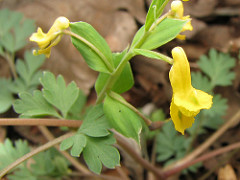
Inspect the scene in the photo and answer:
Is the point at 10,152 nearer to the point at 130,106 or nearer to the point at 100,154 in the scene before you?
the point at 100,154

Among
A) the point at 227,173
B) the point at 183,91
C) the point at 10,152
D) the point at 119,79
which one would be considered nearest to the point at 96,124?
the point at 119,79

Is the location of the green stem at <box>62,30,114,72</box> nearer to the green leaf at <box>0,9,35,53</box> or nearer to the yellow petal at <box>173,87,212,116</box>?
the yellow petal at <box>173,87,212,116</box>

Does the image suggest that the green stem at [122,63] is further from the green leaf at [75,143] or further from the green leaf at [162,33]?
the green leaf at [75,143]

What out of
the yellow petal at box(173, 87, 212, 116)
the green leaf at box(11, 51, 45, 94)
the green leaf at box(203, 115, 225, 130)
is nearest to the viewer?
the yellow petal at box(173, 87, 212, 116)

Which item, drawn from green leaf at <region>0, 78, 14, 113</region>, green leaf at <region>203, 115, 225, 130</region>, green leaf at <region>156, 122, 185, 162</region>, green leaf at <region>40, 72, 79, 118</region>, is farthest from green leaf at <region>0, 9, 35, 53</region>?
green leaf at <region>203, 115, 225, 130</region>

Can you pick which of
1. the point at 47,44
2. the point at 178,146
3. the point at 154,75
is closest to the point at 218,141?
the point at 178,146

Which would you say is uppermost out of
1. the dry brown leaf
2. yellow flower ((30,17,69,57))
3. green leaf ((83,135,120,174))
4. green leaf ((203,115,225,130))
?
yellow flower ((30,17,69,57))

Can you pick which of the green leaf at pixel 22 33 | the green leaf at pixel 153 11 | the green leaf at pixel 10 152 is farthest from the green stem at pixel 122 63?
the green leaf at pixel 22 33

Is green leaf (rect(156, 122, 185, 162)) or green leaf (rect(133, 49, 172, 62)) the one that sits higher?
green leaf (rect(133, 49, 172, 62))
